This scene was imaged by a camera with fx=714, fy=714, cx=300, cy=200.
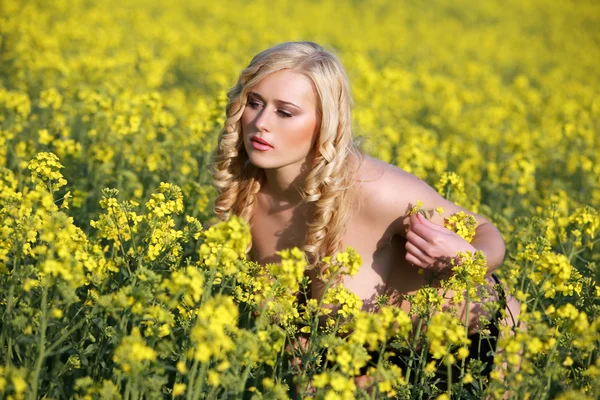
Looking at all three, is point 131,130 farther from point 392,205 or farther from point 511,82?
point 511,82

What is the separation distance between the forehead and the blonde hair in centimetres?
3

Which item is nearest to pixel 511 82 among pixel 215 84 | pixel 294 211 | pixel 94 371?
pixel 215 84

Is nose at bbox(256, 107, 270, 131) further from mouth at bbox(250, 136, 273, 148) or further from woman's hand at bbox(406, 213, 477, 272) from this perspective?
woman's hand at bbox(406, 213, 477, 272)

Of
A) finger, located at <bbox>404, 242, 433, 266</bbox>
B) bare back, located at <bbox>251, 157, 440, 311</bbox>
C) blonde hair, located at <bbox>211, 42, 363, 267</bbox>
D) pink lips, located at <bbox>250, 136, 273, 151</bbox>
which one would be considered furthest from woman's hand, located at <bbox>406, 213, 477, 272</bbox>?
pink lips, located at <bbox>250, 136, 273, 151</bbox>

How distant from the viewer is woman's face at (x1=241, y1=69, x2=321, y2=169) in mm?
3088

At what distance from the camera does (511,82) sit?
14.0m

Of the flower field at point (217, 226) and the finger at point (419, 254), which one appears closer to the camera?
the flower field at point (217, 226)

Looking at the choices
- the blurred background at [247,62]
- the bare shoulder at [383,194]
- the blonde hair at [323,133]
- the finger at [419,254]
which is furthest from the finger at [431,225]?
the blurred background at [247,62]

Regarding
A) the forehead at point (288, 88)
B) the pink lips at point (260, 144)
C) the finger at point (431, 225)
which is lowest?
the finger at point (431, 225)

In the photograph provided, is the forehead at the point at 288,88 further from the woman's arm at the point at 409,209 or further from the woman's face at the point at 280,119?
the woman's arm at the point at 409,209

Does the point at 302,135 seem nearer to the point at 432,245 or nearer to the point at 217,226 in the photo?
the point at 432,245

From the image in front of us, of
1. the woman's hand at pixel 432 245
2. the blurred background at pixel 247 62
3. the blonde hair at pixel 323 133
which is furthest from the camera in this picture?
the blurred background at pixel 247 62

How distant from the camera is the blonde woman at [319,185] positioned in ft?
10.2

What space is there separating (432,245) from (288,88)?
3.01 feet
